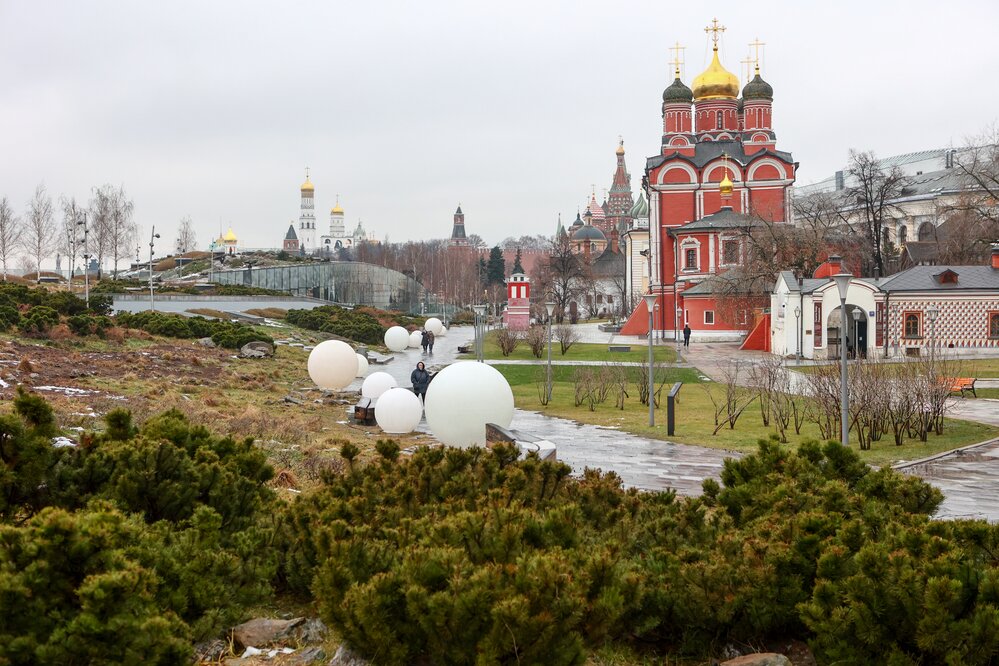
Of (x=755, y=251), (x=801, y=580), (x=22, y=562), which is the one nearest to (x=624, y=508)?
(x=801, y=580)

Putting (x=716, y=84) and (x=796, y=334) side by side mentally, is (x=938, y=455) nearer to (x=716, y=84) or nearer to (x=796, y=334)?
(x=796, y=334)

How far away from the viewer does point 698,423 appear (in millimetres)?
21000

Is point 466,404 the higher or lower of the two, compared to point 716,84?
lower

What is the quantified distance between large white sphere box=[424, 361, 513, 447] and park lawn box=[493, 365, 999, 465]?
3822 mm

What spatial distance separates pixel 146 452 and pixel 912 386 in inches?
578

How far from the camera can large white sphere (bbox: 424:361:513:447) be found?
14.2 m

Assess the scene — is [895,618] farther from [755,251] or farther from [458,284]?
[458,284]

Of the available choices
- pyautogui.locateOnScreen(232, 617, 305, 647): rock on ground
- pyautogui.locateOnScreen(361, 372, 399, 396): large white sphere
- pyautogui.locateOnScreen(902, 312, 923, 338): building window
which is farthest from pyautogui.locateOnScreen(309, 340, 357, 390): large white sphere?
pyautogui.locateOnScreen(902, 312, 923, 338): building window

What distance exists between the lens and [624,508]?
6.89 meters

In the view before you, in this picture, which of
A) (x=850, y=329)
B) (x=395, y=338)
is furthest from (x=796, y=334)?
(x=395, y=338)

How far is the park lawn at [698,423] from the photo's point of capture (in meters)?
16.8

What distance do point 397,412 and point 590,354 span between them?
26250 mm

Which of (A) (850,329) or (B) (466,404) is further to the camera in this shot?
(A) (850,329)

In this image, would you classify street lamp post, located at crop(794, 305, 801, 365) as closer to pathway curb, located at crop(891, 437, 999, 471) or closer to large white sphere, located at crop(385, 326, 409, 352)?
large white sphere, located at crop(385, 326, 409, 352)
